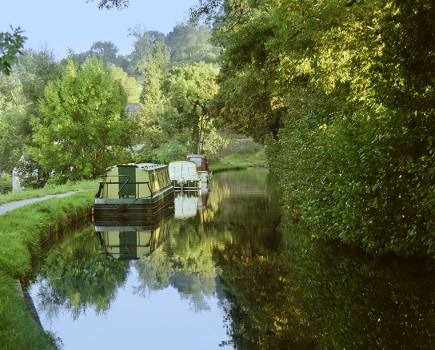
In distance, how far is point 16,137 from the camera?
154 feet

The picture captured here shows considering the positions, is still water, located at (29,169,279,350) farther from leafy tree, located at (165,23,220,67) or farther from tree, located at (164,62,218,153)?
leafy tree, located at (165,23,220,67)

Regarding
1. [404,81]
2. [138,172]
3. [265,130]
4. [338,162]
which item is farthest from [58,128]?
[404,81]

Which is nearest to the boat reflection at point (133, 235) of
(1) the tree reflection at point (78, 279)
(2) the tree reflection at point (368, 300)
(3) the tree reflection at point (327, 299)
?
(1) the tree reflection at point (78, 279)

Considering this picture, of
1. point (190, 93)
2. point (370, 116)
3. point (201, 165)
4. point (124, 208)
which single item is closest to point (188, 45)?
point (190, 93)

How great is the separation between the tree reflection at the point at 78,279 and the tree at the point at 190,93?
40089 mm

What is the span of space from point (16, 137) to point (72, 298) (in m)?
41.8

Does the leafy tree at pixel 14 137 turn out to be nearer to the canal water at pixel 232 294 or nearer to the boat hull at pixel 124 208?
the boat hull at pixel 124 208

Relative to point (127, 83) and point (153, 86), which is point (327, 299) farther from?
point (127, 83)

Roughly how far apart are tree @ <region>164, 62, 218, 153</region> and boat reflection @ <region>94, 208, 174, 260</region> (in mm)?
33376

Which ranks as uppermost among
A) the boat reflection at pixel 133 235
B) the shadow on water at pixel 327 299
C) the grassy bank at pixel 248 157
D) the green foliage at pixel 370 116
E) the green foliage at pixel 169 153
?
the green foliage at pixel 370 116

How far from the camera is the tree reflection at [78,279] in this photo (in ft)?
27.0

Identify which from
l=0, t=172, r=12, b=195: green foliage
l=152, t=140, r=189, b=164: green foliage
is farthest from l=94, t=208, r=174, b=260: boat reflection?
l=0, t=172, r=12, b=195: green foliage

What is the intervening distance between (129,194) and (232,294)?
12.5 m

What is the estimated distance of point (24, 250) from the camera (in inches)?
410
